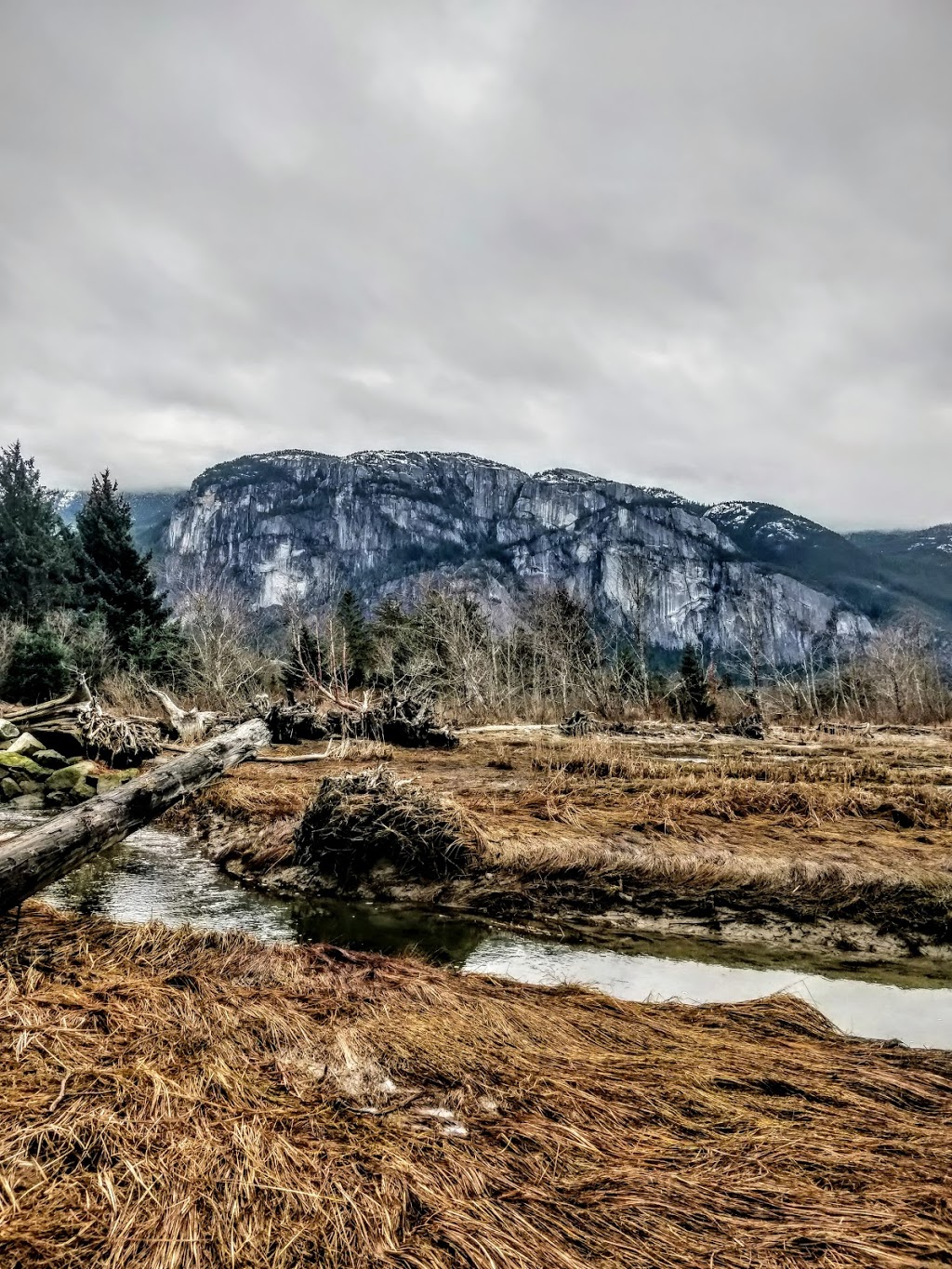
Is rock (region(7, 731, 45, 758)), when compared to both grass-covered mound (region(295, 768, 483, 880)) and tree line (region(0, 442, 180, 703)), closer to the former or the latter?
grass-covered mound (region(295, 768, 483, 880))

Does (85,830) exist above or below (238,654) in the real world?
below

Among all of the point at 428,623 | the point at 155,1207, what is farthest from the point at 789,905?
the point at 428,623

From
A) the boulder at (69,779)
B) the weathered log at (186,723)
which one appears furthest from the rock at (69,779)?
the weathered log at (186,723)

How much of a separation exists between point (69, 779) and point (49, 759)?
113 centimetres

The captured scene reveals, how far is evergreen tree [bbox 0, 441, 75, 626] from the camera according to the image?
3303cm

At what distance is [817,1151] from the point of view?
92.2 inches

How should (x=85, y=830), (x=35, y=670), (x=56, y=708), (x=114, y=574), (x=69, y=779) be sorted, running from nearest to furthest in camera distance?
(x=85, y=830)
(x=69, y=779)
(x=56, y=708)
(x=35, y=670)
(x=114, y=574)

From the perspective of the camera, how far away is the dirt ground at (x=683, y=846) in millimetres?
6223

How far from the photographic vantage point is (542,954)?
5.49 meters

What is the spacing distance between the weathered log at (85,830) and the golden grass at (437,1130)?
558 mm

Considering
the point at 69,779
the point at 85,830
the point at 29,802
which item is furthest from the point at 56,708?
the point at 85,830

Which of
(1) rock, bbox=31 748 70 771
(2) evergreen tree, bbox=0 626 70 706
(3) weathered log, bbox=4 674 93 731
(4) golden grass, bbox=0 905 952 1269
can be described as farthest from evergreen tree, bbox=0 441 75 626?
(4) golden grass, bbox=0 905 952 1269

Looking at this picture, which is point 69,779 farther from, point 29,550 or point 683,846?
point 29,550

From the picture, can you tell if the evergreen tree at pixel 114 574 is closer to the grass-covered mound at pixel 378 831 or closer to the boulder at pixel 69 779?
the boulder at pixel 69 779
